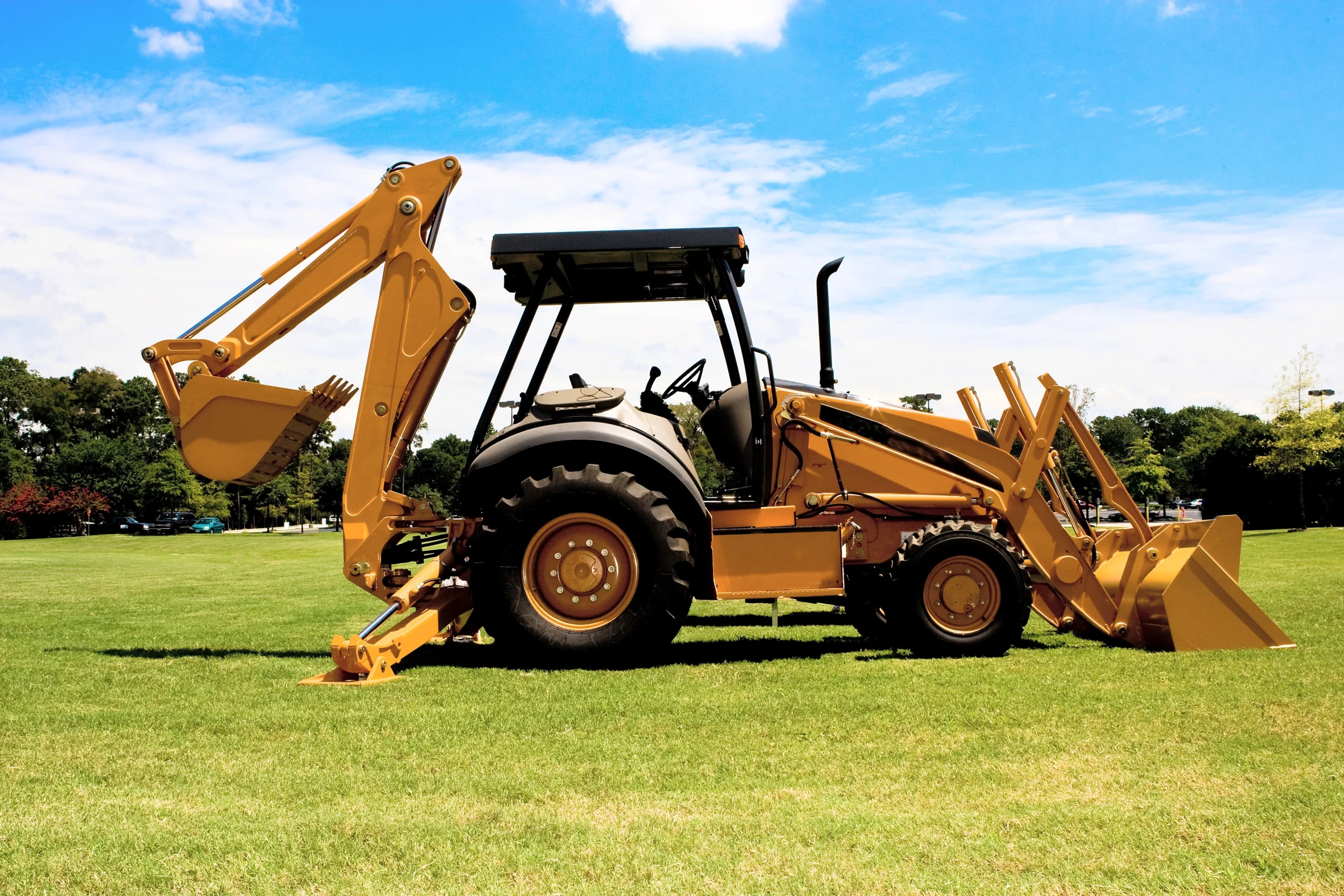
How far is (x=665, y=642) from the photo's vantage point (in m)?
Answer: 7.53

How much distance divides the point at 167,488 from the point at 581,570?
66.9 metres

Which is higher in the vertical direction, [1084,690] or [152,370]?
[152,370]

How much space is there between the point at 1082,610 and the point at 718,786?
509 centimetres

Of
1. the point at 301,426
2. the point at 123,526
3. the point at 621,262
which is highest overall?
the point at 621,262

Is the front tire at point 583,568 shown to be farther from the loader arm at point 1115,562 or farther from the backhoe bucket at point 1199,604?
the backhoe bucket at point 1199,604

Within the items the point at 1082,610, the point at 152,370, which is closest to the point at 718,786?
the point at 1082,610

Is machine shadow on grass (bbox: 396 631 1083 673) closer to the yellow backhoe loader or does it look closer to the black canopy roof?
the yellow backhoe loader

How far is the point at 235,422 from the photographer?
26.9 feet

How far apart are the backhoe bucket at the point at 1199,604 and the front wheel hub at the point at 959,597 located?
4.02ft

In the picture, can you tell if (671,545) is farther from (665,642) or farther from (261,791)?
(261,791)

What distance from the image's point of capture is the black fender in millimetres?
Answer: 7652

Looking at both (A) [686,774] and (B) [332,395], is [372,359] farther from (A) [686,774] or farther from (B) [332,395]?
(A) [686,774]

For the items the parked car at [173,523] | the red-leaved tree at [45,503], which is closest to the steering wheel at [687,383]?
the parked car at [173,523]

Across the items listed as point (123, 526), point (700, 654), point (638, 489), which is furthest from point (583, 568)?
point (123, 526)
